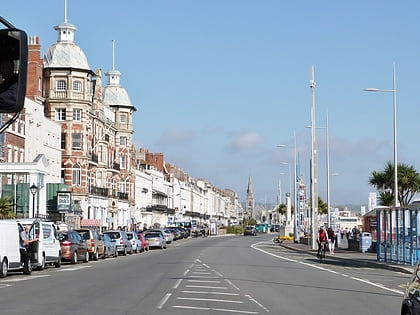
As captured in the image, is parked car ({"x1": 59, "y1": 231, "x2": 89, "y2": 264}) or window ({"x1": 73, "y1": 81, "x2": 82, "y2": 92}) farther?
window ({"x1": 73, "y1": 81, "x2": 82, "y2": 92})

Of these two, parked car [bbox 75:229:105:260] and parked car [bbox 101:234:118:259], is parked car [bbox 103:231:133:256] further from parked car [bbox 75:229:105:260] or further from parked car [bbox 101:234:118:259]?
parked car [bbox 75:229:105:260]

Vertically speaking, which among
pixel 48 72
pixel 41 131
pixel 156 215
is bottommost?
pixel 156 215

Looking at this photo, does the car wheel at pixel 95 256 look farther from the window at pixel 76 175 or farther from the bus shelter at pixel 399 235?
the window at pixel 76 175

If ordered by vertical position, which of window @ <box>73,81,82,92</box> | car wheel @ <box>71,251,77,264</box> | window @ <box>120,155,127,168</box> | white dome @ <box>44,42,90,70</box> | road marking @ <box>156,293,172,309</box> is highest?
white dome @ <box>44,42,90,70</box>

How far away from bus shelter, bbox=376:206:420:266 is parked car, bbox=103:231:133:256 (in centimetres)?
1961

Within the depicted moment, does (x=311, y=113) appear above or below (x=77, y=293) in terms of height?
above

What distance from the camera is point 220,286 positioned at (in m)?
23.2

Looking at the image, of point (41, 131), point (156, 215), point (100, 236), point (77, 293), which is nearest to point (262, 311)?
point (77, 293)

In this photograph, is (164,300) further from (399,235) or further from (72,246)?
(72,246)

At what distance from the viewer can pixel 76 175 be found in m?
83.2

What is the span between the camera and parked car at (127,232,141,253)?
2275 inches

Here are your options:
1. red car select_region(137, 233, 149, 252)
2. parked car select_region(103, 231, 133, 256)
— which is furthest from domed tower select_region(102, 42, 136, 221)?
parked car select_region(103, 231, 133, 256)

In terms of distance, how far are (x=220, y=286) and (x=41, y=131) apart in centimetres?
4927

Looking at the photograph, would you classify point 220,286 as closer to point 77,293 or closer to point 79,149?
point 77,293
